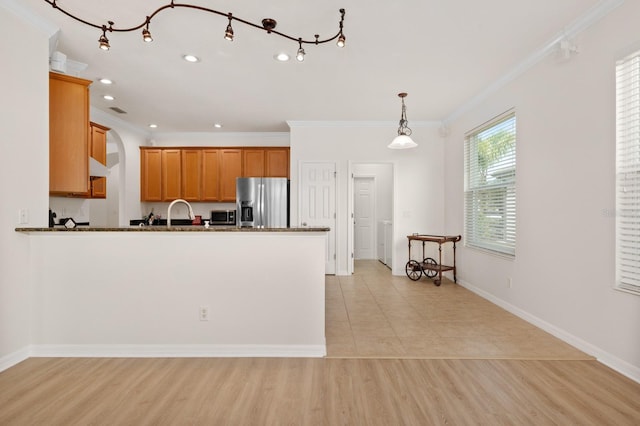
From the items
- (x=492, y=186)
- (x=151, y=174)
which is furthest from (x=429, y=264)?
(x=151, y=174)

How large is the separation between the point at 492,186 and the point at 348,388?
3.18 m

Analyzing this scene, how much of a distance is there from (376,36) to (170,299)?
9.28ft

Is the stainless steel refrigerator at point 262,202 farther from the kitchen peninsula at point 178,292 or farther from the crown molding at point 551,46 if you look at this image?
the crown molding at point 551,46

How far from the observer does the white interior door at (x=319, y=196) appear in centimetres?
543

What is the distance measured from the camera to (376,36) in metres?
2.75

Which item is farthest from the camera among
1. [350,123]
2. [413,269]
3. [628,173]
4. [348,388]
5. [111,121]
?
[350,123]

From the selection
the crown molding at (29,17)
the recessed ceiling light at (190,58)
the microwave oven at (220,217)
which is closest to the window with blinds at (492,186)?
the recessed ceiling light at (190,58)

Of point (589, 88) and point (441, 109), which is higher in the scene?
point (441, 109)

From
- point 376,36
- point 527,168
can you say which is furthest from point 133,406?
point 527,168

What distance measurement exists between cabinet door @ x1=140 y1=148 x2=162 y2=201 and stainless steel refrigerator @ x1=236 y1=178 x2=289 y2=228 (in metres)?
1.67

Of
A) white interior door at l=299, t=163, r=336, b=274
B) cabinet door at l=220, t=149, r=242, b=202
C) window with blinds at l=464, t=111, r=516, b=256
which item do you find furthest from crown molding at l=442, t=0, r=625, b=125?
cabinet door at l=220, t=149, r=242, b=202

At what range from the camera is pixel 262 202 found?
5406 millimetres

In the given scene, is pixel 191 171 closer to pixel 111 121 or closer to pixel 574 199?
pixel 111 121

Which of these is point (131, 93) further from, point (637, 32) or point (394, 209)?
point (637, 32)
